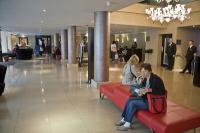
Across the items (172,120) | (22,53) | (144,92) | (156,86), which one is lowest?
(172,120)

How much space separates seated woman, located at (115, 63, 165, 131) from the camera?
9.92ft

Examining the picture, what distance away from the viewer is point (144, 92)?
3086 millimetres

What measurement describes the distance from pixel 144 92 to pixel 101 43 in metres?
3.45

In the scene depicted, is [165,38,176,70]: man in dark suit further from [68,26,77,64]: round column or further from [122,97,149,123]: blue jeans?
[122,97,149,123]: blue jeans

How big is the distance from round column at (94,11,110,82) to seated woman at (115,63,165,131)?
304cm

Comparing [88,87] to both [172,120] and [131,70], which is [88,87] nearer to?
[131,70]

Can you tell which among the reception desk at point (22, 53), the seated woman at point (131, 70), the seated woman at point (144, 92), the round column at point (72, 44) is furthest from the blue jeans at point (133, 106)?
the reception desk at point (22, 53)

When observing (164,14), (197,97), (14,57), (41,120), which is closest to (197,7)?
(164,14)

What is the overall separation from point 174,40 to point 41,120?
938 cm

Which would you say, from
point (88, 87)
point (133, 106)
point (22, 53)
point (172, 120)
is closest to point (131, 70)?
point (133, 106)

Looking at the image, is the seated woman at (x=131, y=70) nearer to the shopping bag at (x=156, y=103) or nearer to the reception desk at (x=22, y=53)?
the shopping bag at (x=156, y=103)

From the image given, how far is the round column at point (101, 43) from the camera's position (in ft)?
20.3

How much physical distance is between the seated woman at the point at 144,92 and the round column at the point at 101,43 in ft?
9.97

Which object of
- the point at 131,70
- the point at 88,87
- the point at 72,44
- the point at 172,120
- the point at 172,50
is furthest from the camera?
the point at 72,44
